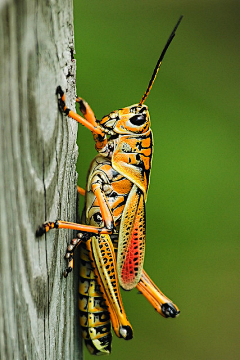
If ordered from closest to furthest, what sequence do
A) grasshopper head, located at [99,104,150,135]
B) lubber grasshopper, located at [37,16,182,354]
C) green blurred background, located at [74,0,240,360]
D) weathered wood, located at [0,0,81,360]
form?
1. weathered wood, located at [0,0,81,360]
2. lubber grasshopper, located at [37,16,182,354]
3. grasshopper head, located at [99,104,150,135]
4. green blurred background, located at [74,0,240,360]

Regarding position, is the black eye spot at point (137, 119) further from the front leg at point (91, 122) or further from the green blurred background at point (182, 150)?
the green blurred background at point (182, 150)

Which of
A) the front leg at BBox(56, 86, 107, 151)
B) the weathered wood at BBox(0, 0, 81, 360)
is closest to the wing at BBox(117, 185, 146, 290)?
the front leg at BBox(56, 86, 107, 151)

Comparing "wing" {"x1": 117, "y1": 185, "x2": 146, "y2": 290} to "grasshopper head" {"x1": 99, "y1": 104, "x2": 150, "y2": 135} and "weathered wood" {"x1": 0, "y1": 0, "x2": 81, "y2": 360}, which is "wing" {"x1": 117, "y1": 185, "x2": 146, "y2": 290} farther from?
"weathered wood" {"x1": 0, "y1": 0, "x2": 81, "y2": 360}

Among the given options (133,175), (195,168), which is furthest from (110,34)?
(133,175)

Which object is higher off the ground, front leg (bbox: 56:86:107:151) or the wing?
front leg (bbox: 56:86:107:151)

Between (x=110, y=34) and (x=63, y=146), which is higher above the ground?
(x=110, y=34)

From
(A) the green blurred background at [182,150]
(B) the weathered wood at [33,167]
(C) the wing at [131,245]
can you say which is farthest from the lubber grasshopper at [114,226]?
(A) the green blurred background at [182,150]

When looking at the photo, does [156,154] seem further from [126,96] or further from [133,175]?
[133,175]

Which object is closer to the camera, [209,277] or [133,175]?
[133,175]
